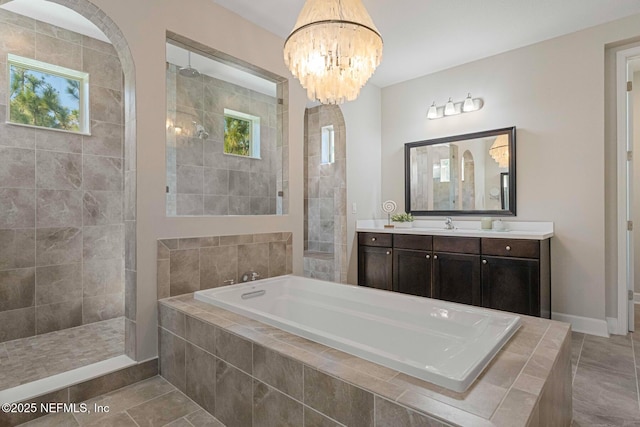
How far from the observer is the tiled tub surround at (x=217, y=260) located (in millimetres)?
2328

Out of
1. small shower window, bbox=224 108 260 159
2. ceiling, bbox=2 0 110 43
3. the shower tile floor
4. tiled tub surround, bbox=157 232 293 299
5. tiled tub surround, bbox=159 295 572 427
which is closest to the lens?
tiled tub surround, bbox=159 295 572 427

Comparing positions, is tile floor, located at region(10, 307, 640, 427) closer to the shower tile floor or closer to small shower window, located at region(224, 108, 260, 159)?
the shower tile floor

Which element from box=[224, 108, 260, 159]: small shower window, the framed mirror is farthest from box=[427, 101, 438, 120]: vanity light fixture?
box=[224, 108, 260, 159]: small shower window

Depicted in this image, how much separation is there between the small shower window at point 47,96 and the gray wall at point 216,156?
40.6 inches

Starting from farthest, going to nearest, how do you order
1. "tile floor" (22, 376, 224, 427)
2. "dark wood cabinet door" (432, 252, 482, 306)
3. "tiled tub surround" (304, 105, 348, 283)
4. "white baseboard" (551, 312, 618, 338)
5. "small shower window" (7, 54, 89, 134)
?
"tiled tub surround" (304, 105, 348, 283)
"dark wood cabinet door" (432, 252, 482, 306)
"white baseboard" (551, 312, 618, 338)
"small shower window" (7, 54, 89, 134)
"tile floor" (22, 376, 224, 427)

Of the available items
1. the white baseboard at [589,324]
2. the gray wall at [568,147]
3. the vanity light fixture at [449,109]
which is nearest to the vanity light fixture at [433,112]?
the vanity light fixture at [449,109]

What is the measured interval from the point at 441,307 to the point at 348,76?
1.46 metres

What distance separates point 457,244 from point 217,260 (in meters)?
2.17

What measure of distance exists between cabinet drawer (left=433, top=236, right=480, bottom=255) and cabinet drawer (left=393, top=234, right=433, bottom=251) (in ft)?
0.23

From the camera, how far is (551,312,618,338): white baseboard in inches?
114

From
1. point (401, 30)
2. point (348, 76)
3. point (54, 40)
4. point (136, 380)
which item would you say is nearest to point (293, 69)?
point (348, 76)

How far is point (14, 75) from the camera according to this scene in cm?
269

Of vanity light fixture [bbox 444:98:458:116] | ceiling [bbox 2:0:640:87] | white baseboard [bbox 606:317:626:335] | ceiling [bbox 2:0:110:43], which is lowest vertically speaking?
white baseboard [bbox 606:317:626:335]

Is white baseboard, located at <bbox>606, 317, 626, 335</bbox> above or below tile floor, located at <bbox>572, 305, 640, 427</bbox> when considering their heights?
above
